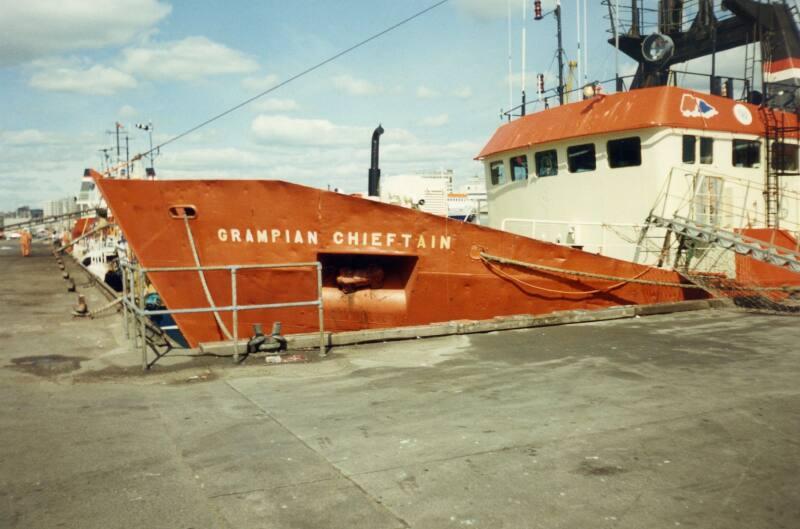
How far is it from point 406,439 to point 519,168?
33.7ft

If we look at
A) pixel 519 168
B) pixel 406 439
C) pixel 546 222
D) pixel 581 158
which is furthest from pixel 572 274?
pixel 406 439

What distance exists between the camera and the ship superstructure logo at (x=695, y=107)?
11.5 metres

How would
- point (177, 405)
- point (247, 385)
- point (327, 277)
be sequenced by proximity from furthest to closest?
1. point (327, 277)
2. point (247, 385)
3. point (177, 405)

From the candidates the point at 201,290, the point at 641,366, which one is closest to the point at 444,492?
the point at 641,366

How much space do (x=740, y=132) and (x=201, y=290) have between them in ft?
34.8

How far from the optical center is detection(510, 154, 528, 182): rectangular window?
44.6 feet

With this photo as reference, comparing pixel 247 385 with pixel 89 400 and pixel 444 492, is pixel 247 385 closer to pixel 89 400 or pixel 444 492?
pixel 89 400

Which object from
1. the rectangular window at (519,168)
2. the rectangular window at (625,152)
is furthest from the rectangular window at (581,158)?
the rectangular window at (519,168)

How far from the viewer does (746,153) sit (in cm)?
1273

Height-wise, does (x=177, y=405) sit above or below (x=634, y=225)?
below

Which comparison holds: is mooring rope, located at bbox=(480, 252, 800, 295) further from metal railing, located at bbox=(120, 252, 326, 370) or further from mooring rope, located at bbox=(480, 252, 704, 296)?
metal railing, located at bbox=(120, 252, 326, 370)

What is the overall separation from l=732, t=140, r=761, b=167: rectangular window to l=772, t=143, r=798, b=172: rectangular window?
395 mm

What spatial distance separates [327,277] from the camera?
9031 millimetres

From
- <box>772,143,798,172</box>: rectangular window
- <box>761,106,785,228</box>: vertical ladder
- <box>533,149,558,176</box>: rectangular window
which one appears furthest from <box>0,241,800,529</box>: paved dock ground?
<box>772,143,798,172</box>: rectangular window
